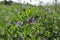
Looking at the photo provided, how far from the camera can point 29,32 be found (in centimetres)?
252

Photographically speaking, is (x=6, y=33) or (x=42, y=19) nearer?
(x=6, y=33)

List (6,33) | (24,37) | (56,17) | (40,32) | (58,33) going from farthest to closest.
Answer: (56,17), (58,33), (40,32), (6,33), (24,37)

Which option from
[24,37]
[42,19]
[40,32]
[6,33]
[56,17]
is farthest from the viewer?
[56,17]

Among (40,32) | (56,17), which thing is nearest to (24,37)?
(40,32)

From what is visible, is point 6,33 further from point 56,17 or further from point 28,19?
point 56,17

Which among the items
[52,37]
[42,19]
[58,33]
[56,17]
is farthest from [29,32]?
[56,17]

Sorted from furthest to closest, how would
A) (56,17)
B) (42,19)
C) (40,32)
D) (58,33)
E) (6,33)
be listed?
(56,17), (42,19), (58,33), (40,32), (6,33)

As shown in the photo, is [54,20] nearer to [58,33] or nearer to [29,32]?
[58,33]

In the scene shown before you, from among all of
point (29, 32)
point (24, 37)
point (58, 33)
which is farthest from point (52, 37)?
point (24, 37)

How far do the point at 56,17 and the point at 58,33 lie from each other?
2.01 feet

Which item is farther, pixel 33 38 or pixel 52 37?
pixel 52 37

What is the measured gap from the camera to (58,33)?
9.95ft

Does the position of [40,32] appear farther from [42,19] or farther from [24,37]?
[42,19]

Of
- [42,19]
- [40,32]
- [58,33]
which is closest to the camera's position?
[40,32]
